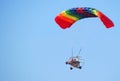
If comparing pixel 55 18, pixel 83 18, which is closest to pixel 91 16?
pixel 83 18

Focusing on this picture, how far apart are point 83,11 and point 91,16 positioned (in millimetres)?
1036

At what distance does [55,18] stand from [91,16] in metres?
3.65

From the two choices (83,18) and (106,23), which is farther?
(83,18)

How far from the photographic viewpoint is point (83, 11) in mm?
41594

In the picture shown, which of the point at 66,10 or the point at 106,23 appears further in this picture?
the point at 66,10

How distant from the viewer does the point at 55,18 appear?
136 feet

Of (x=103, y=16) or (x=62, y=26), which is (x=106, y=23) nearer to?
(x=103, y=16)

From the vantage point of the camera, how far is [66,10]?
139 ft

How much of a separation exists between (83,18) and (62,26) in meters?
2.85

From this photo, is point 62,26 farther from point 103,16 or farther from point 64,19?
point 103,16

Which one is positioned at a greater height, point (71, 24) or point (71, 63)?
point (71, 24)

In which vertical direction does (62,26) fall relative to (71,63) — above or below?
above

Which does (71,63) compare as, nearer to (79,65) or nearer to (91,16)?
(79,65)

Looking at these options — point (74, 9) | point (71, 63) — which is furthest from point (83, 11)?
point (71, 63)
